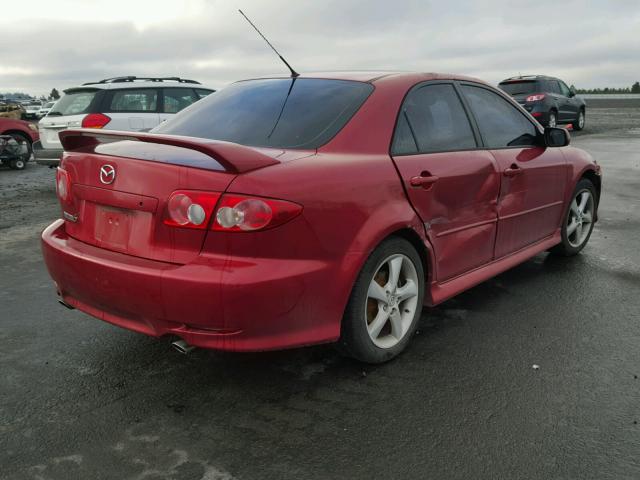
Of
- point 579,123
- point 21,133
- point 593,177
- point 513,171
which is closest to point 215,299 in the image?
point 513,171

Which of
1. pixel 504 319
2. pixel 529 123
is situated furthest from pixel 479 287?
pixel 529 123

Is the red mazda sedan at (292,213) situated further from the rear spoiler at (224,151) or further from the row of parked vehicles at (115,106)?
the row of parked vehicles at (115,106)

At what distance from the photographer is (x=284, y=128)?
126 inches

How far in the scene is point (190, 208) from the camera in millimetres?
2549

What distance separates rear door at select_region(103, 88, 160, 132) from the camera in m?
9.46

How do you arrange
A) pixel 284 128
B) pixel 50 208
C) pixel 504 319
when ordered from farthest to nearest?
pixel 50 208, pixel 504 319, pixel 284 128

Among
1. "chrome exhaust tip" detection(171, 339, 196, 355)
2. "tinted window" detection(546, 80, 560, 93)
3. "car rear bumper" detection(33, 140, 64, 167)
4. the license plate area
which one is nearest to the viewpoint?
"chrome exhaust tip" detection(171, 339, 196, 355)

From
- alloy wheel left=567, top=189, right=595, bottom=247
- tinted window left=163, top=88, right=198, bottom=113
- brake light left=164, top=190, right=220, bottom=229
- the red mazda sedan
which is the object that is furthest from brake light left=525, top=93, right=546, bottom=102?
brake light left=164, top=190, right=220, bottom=229

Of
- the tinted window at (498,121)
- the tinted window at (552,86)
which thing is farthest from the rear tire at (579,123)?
the tinted window at (498,121)

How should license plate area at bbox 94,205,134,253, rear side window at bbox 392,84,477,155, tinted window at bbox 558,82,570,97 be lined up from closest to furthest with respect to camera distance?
license plate area at bbox 94,205,134,253, rear side window at bbox 392,84,477,155, tinted window at bbox 558,82,570,97

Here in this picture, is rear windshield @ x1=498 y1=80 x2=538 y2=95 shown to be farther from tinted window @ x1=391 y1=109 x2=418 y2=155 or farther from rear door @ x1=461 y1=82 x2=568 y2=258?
tinted window @ x1=391 y1=109 x2=418 y2=155

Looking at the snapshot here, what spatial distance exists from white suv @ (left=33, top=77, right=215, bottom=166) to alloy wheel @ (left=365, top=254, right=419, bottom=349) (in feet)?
23.4

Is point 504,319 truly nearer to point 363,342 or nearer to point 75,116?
point 363,342

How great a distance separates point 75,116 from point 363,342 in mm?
8184
